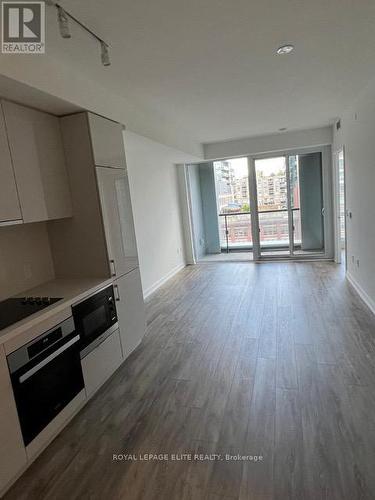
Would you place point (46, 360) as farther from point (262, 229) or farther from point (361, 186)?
point (262, 229)

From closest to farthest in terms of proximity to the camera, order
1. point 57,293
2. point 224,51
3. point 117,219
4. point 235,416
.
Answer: point 235,416, point 224,51, point 57,293, point 117,219

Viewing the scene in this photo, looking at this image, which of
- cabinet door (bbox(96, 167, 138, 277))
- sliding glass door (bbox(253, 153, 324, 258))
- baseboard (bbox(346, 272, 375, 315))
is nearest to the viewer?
cabinet door (bbox(96, 167, 138, 277))

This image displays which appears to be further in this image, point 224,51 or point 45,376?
point 224,51

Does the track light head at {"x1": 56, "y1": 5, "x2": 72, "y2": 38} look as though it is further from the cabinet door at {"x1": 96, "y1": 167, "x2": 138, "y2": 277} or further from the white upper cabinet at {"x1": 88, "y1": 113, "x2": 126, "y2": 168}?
the cabinet door at {"x1": 96, "y1": 167, "x2": 138, "y2": 277}

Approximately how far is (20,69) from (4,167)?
63cm

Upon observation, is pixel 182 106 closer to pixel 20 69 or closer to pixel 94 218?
pixel 94 218

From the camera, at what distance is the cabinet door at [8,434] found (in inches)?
69.1

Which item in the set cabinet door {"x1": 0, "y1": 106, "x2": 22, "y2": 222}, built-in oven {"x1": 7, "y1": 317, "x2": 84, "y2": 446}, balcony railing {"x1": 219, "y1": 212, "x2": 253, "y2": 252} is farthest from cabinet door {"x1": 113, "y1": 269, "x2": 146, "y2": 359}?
balcony railing {"x1": 219, "y1": 212, "x2": 253, "y2": 252}

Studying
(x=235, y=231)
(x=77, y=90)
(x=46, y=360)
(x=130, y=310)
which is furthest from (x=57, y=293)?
(x=235, y=231)

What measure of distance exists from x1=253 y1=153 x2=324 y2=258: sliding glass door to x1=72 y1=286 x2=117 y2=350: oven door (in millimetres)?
4792

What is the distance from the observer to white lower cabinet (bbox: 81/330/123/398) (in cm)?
251

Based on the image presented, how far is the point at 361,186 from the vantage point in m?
4.00

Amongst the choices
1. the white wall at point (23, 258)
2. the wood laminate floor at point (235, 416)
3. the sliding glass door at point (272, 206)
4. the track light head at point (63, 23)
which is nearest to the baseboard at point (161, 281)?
the wood laminate floor at point (235, 416)

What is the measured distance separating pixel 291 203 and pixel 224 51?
15.3ft
